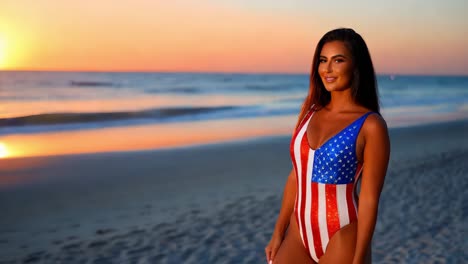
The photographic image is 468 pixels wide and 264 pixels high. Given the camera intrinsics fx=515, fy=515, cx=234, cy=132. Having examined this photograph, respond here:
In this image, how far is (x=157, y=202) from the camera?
7047 mm

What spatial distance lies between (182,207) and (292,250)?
445cm

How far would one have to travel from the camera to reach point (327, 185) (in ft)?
7.68

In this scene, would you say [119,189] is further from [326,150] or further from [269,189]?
[326,150]

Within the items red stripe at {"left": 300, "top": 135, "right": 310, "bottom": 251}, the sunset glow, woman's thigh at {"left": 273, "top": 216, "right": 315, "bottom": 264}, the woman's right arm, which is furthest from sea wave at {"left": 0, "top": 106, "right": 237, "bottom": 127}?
red stripe at {"left": 300, "top": 135, "right": 310, "bottom": 251}

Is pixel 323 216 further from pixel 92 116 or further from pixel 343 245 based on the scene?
pixel 92 116

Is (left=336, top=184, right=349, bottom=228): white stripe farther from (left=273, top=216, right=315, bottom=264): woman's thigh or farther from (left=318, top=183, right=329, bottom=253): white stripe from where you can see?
(left=273, top=216, right=315, bottom=264): woman's thigh

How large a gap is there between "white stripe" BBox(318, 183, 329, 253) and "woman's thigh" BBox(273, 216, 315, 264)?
14 cm

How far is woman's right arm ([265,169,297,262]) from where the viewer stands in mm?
2617

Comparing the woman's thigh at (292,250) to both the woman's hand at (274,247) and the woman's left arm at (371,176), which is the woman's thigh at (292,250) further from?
the woman's left arm at (371,176)

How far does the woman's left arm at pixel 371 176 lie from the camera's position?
7.22 feet

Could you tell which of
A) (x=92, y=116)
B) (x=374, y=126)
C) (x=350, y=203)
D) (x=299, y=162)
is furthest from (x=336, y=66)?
(x=92, y=116)

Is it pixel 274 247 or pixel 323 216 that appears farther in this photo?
pixel 274 247

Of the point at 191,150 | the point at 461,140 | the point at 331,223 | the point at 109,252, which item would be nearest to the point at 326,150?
the point at 331,223

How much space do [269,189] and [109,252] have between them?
309cm
